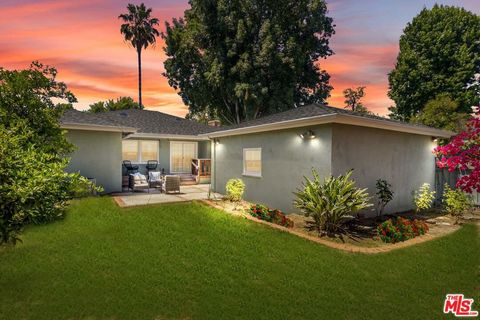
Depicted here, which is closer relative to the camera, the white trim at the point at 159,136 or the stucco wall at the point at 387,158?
the stucco wall at the point at 387,158

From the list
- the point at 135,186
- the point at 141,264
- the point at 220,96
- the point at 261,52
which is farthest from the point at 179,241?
the point at 220,96

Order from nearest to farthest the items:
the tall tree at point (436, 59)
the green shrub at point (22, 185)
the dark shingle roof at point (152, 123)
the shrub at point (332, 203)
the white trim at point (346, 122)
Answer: the green shrub at point (22, 185), the shrub at point (332, 203), the white trim at point (346, 122), the dark shingle roof at point (152, 123), the tall tree at point (436, 59)

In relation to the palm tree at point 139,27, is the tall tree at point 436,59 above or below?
below

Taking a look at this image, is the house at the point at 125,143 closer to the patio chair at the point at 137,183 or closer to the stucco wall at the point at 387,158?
the patio chair at the point at 137,183

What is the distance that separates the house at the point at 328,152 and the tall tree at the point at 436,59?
15.9m

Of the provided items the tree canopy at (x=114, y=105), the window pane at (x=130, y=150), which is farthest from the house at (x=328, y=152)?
the tree canopy at (x=114, y=105)

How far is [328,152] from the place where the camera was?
8.02 meters

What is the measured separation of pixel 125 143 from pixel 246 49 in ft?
42.7

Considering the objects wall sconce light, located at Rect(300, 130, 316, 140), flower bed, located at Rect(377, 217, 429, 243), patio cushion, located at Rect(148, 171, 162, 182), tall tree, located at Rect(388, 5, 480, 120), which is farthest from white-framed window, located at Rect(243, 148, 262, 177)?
tall tree, located at Rect(388, 5, 480, 120)

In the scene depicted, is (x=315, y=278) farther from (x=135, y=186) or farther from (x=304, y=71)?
(x=304, y=71)

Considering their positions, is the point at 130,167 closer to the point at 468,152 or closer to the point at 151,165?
the point at 151,165

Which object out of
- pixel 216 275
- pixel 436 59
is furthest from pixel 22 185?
pixel 436 59

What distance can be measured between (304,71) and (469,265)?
23966 millimetres

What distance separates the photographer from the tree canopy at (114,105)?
4359cm
